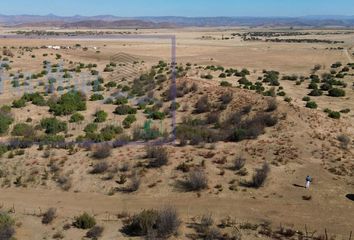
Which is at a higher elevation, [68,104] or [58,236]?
[68,104]

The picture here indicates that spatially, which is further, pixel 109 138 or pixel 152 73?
pixel 152 73

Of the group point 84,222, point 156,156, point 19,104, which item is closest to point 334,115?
point 156,156

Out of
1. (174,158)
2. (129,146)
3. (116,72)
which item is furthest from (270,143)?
(116,72)

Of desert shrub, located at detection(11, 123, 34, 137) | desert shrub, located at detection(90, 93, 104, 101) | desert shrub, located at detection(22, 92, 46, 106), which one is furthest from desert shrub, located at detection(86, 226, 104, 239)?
Result: desert shrub, located at detection(90, 93, 104, 101)

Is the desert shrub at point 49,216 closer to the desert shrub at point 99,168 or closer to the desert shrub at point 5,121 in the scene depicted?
the desert shrub at point 99,168

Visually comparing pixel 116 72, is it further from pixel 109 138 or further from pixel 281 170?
pixel 281 170

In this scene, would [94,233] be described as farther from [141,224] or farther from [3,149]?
[3,149]

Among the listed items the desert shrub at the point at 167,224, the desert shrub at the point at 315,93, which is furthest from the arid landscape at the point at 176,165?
the desert shrub at the point at 315,93
